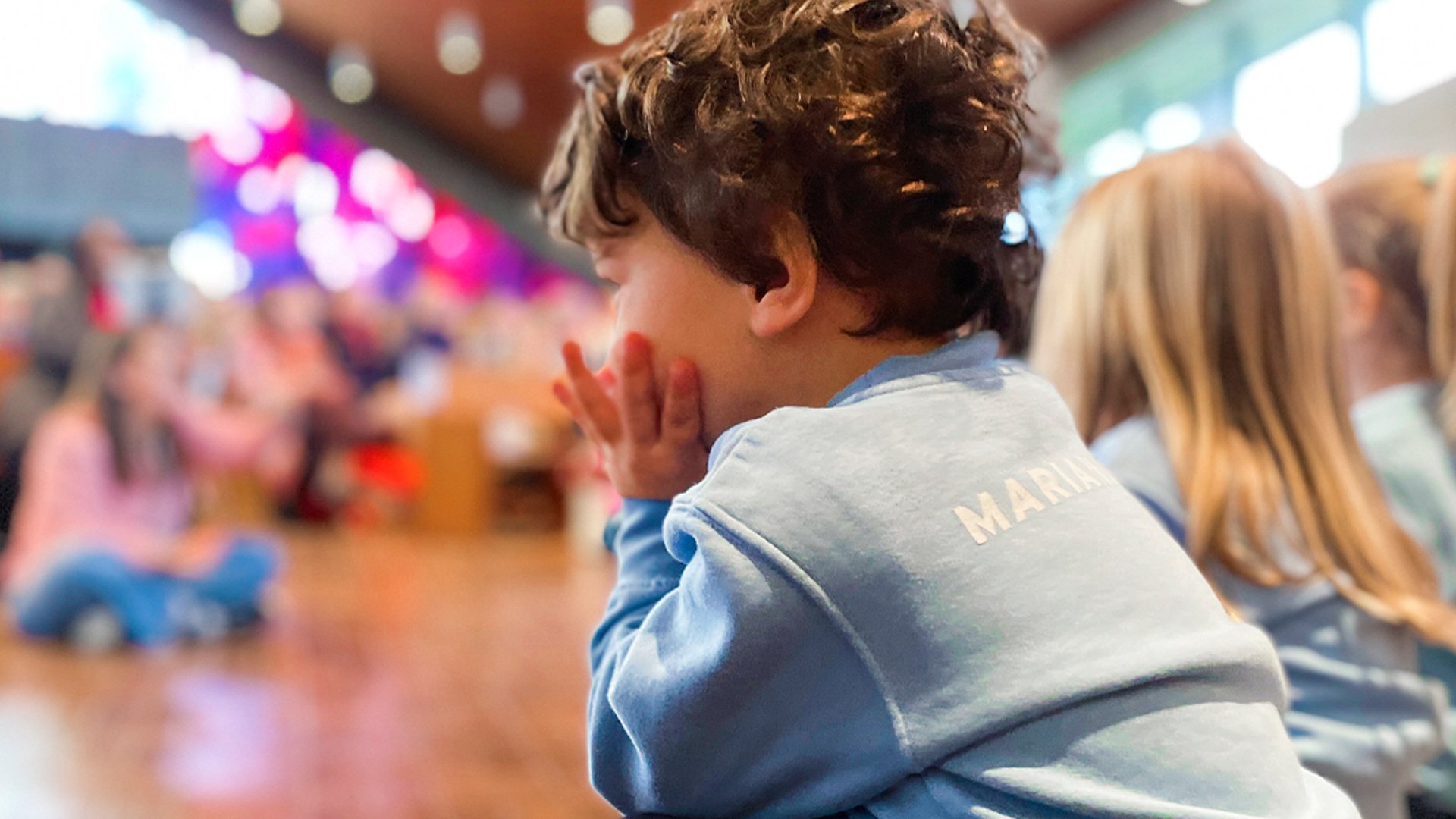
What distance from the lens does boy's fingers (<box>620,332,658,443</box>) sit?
2.01ft

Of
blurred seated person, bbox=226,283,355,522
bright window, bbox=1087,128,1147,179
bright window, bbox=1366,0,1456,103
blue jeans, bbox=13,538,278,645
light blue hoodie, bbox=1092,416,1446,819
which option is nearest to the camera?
light blue hoodie, bbox=1092,416,1446,819

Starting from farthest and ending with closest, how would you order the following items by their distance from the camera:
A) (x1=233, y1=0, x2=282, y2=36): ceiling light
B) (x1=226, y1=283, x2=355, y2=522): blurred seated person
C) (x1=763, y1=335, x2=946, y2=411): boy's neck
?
(x1=233, y1=0, x2=282, y2=36): ceiling light → (x1=226, y1=283, x2=355, y2=522): blurred seated person → (x1=763, y1=335, x2=946, y2=411): boy's neck

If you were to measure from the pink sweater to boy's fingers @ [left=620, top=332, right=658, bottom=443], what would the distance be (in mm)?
2937

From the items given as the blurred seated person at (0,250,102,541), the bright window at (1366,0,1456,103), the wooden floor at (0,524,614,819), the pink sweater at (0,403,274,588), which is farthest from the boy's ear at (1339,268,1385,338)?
the blurred seated person at (0,250,102,541)

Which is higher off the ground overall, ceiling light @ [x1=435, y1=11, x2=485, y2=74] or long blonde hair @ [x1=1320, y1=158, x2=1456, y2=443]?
long blonde hair @ [x1=1320, y1=158, x2=1456, y2=443]

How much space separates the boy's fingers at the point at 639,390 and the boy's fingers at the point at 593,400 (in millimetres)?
25

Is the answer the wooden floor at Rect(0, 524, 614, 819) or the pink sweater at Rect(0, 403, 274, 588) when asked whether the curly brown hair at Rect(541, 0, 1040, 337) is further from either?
the pink sweater at Rect(0, 403, 274, 588)

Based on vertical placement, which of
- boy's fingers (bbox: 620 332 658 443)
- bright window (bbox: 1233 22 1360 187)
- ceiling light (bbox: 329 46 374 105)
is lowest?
ceiling light (bbox: 329 46 374 105)

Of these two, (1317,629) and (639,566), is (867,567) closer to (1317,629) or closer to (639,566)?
(639,566)

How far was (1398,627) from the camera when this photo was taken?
Answer: 2.70 feet

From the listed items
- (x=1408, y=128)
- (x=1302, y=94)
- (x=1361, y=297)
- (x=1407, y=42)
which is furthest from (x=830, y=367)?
(x=1302, y=94)

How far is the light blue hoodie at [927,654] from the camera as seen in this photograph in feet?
1.51

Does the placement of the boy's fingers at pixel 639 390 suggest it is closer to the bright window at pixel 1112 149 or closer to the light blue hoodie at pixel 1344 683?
the light blue hoodie at pixel 1344 683

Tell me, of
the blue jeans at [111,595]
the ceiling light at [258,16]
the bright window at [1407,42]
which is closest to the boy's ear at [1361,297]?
the bright window at [1407,42]
